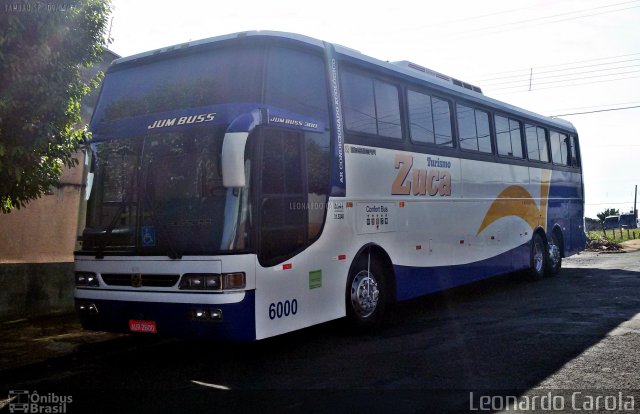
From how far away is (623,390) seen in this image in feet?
17.8

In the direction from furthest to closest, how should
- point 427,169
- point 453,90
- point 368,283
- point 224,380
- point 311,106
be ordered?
1. point 453,90
2. point 427,169
3. point 368,283
4. point 311,106
5. point 224,380

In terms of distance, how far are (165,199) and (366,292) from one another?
3.04m

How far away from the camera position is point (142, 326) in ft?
21.5

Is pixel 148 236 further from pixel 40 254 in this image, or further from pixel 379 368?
pixel 40 254

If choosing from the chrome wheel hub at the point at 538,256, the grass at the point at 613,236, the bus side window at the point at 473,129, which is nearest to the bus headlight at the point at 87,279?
the bus side window at the point at 473,129

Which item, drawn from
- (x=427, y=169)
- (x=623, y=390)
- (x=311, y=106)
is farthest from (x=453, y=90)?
(x=623, y=390)

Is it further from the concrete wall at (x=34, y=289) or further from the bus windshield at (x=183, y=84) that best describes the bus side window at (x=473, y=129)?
the concrete wall at (x=34, y=289)

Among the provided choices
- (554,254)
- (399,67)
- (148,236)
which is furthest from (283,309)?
(554,254)

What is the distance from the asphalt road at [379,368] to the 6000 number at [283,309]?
0.56 metres

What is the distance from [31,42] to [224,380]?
4.38m

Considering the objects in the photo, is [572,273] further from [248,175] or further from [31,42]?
[31,42]

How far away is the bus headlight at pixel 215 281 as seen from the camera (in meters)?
6.10

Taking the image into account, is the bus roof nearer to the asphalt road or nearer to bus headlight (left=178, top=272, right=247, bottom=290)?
bus headlight (left=178, top=272, right=247, bottom=290)

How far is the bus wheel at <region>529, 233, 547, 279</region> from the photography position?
14.3 meters
